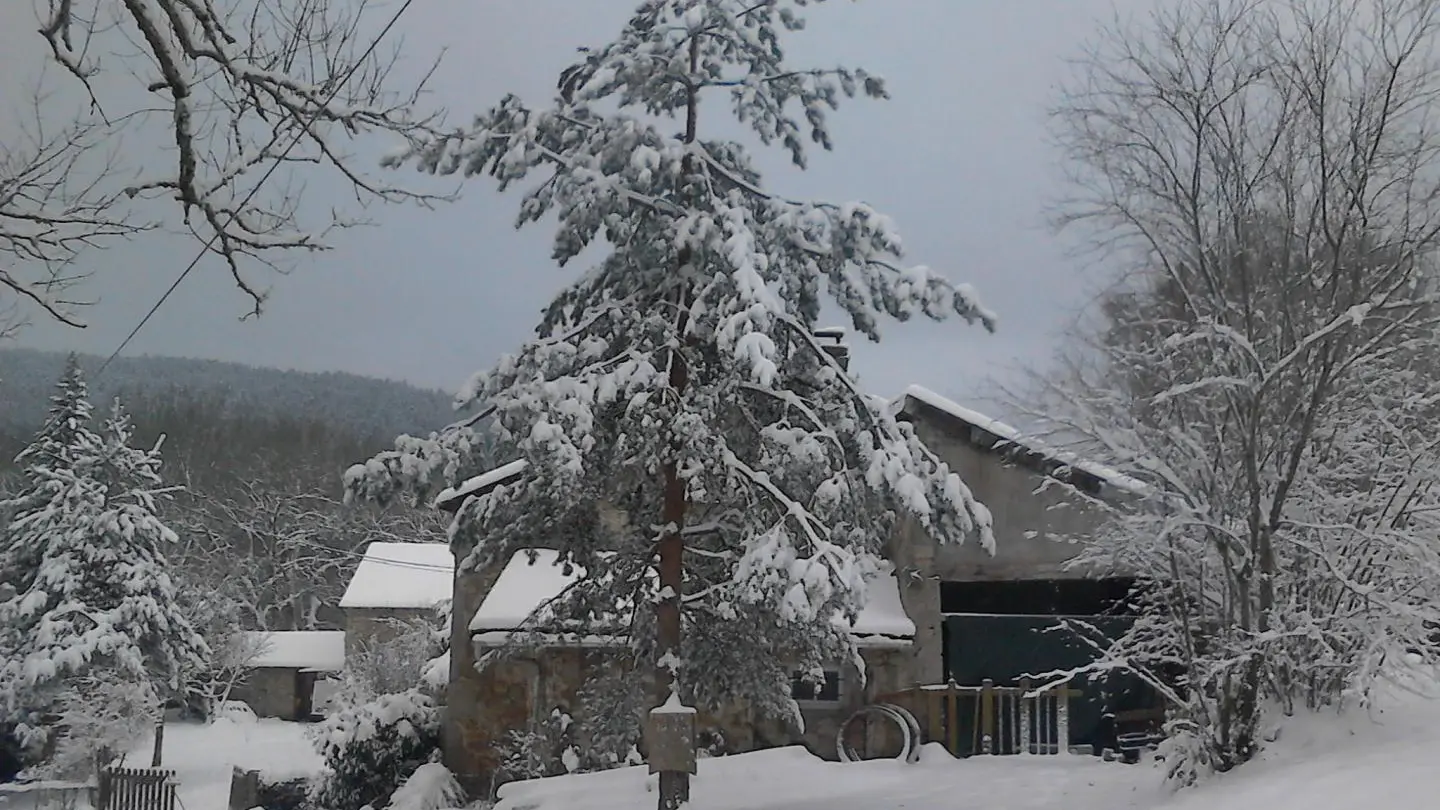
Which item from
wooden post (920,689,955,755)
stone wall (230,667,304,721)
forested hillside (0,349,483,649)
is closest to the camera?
forested hillside (0,349,483,649)

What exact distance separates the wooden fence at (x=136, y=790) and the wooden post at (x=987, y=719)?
1321cm

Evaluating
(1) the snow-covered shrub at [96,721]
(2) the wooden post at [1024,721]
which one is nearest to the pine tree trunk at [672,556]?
(2) the wooden post at [1024,721]

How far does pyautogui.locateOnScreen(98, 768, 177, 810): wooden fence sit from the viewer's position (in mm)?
20203

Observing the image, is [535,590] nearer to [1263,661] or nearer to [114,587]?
[1263,661]

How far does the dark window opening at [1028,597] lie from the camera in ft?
56.7

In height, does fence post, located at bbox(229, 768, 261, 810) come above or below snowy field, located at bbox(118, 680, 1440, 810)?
below

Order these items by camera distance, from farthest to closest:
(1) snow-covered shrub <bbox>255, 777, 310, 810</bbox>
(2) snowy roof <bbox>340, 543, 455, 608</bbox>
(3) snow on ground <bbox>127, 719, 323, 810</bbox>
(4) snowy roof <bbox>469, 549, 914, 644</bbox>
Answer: (2) snowy roof <bbox>340, 543, 455, 608</bbox>, (3) snow on ground <bbox>127, 719, 323, 810</bbox>, (1) snow-covered shrub <bbox>255, 777, 310, 810</bbox>, (4) snowy roof <bbox>469, 549, 914, 644</bbox>

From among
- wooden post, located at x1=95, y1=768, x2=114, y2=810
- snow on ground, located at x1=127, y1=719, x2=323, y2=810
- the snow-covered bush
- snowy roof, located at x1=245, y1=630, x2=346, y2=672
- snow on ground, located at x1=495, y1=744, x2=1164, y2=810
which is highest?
snow on ground, located at x1=495, y1=744, x2=1164, y2=810

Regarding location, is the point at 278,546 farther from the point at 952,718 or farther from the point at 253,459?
the point at 952,718

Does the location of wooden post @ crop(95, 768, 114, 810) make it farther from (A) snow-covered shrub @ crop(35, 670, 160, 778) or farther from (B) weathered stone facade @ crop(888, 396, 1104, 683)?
(B) weathered stone facade @ crop(888, 396, 1104, 683)

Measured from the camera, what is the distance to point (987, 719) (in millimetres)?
13602

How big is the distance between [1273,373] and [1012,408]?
1.78 metres

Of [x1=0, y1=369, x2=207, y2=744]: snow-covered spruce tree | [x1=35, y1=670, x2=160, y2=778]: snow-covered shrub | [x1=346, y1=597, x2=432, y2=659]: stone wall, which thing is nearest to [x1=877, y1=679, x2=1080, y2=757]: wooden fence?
[x1=35, y1=670, x2=160, y2=778]: snow-covered shrub

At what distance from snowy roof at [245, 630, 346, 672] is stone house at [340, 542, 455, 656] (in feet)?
4.56
